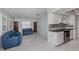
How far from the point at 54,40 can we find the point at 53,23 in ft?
2.22

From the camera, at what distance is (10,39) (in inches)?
114

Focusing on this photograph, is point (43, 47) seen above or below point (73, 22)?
below

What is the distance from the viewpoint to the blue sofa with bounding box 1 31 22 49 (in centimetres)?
278

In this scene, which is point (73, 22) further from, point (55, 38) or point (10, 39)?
point (10, 39)

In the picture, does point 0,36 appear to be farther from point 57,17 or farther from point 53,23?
point 57,17

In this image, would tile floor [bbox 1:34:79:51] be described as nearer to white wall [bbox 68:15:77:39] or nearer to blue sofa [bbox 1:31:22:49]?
blue sofa [bbox 1:31:22:49]

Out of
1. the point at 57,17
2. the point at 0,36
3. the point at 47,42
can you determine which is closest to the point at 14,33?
the point at 0,36

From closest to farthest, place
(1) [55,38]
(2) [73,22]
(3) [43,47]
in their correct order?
(3) [43,47]
(1) [55,38]
(2) [73,22]

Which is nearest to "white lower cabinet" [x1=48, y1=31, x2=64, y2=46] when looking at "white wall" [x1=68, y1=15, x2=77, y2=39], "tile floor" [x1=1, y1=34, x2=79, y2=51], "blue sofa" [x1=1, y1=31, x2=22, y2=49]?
"tile floor" [x1=1, y1=34, x2=79, y2=51]

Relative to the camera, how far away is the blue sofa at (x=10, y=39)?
2781mm

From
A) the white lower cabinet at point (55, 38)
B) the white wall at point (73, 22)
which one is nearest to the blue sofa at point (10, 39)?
the white lower cabinet at point (55, 38)

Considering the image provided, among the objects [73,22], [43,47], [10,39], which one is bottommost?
[43,47]

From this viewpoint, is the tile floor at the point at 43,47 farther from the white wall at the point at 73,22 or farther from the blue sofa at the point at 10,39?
the white wall at the point at 73,22

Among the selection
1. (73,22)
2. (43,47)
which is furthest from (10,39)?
(73,22)
